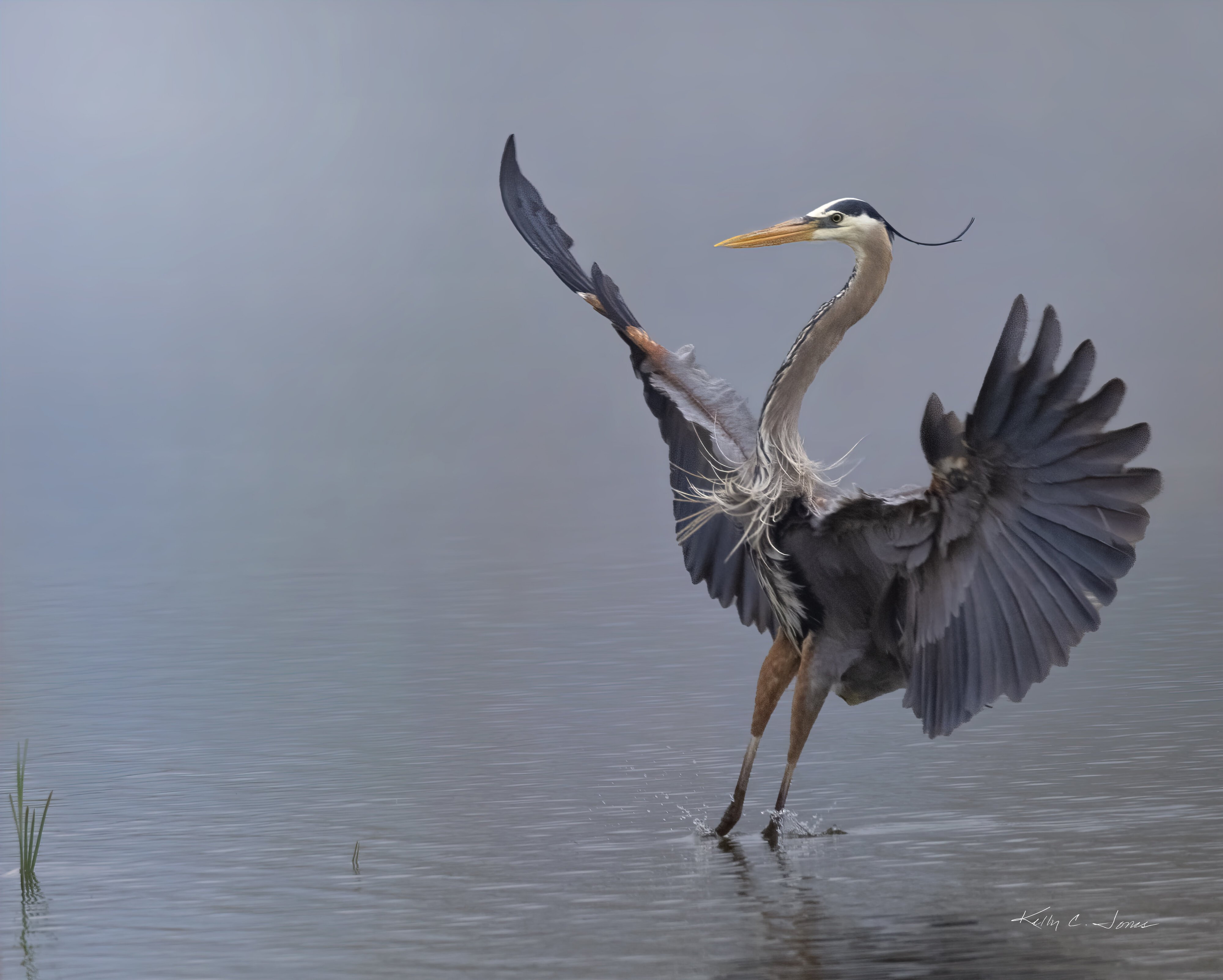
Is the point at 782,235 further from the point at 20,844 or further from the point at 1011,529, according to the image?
the point at 20,844

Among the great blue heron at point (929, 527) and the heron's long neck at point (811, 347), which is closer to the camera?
the great blue heron at point (929, 527)

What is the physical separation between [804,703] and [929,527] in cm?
90

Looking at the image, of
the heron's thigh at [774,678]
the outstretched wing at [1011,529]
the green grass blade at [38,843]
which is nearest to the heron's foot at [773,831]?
the heron's thigh at [774,678]

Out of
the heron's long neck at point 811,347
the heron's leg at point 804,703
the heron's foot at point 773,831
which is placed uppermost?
the heron's long neck at point 811,347

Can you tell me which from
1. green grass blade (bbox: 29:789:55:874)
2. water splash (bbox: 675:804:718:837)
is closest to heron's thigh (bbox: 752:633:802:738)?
water splash (bbox: 675:804:718:837)

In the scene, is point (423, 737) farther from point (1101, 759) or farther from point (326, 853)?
point (1101, 759)

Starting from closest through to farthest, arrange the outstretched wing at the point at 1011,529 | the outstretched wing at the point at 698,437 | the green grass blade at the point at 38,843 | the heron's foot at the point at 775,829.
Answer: the outstretched wing at the point at 1011,529, the green grass blade at the point at 38,843, the heron's foot at the point at 775,829, the outstretched wing at the point at 698,437

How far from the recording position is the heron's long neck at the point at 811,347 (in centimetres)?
664

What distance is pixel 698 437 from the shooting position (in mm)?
7383

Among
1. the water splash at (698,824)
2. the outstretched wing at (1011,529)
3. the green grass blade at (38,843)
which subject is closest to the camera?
the outstretched wing at (1011,529)

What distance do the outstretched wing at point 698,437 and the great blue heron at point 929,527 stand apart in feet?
0.07

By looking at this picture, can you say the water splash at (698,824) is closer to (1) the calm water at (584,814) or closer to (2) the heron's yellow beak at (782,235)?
(1) the calm water at (584,814)

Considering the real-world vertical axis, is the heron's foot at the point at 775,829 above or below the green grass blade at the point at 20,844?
above

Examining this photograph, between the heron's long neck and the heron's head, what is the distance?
0.8 inches
